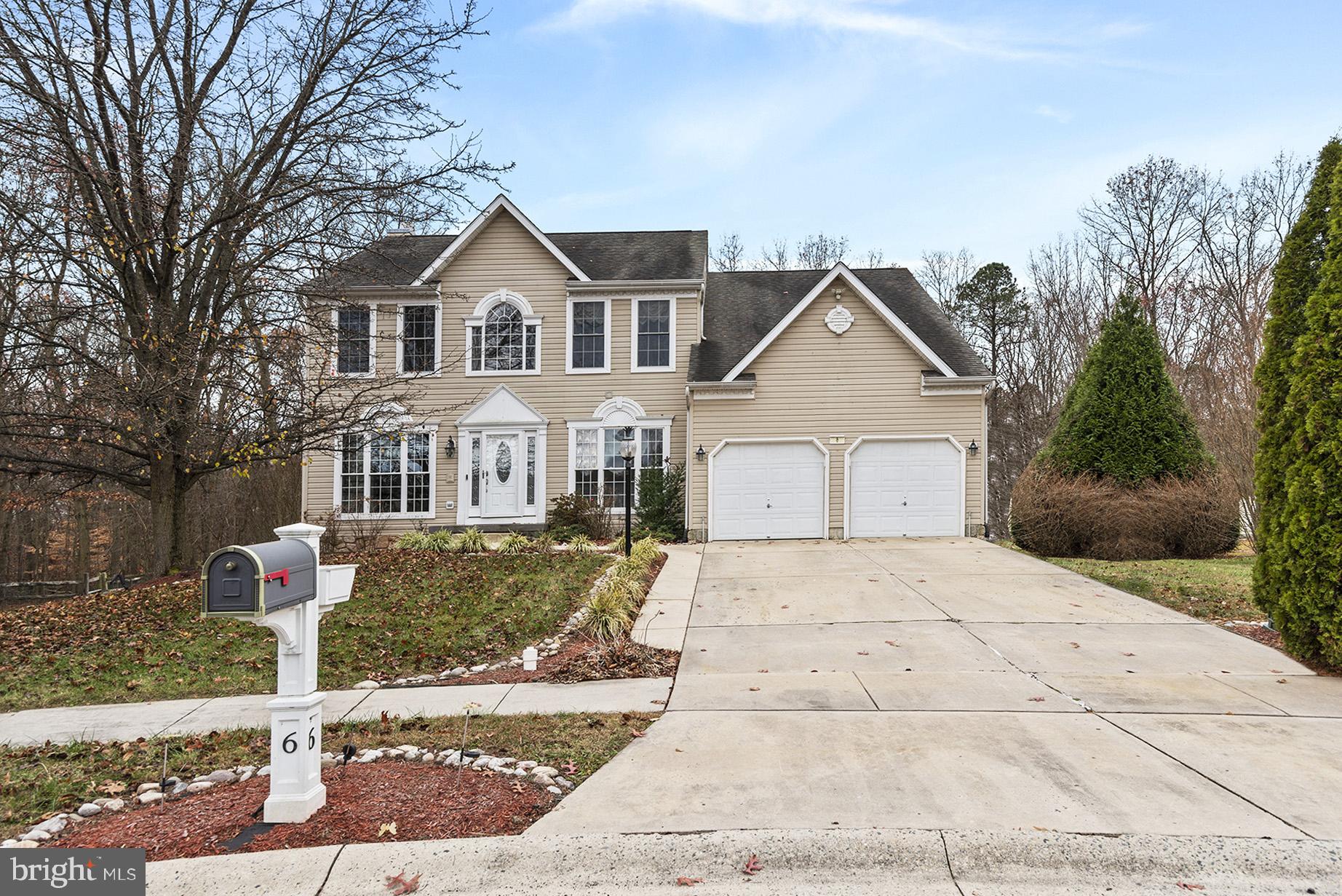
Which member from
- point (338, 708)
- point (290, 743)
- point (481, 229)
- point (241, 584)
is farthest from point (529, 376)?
Result: point (241, 584)

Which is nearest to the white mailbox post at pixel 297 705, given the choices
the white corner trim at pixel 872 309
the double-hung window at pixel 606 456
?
the white corner trim at pixel 872 309

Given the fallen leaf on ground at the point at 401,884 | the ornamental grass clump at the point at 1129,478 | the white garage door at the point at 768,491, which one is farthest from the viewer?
the white garage door at the point at 768,491

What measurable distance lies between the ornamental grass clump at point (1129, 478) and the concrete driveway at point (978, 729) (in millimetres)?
4417

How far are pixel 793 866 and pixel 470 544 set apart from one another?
12.0 meters

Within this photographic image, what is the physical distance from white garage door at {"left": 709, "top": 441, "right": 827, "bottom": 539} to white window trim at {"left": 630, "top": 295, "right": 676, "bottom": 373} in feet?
8.90

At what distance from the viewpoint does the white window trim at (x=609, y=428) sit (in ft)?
59.0

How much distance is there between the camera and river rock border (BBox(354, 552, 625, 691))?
7.14 meters

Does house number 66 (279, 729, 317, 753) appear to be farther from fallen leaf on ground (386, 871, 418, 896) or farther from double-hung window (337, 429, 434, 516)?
double-hung window (337, 429, 434, 516)

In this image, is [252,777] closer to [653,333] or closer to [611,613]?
[611,613]

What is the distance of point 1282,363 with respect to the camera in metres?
7.55

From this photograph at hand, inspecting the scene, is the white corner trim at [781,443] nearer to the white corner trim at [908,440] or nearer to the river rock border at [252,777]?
the white corner trim at [908,440]

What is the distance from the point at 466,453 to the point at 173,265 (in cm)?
765

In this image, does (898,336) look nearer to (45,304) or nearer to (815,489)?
(815,489)

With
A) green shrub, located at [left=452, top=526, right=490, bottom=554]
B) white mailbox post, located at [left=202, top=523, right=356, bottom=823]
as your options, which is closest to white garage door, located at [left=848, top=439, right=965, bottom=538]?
green shrub, located at [left=452, top=526, right=490, bottom=554]
